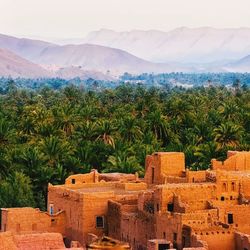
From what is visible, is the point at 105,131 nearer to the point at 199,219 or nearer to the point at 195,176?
the point at 195,176

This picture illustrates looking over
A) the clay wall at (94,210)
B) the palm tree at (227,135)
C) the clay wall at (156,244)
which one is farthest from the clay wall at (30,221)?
the palm tree at (227,135)

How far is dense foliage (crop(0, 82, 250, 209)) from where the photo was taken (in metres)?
59.0

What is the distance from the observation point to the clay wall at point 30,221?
46.3 meters

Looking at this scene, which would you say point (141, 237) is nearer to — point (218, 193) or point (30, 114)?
point (218, 193)

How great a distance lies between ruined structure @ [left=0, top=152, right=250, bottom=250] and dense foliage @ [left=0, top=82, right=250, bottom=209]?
24.7 ft

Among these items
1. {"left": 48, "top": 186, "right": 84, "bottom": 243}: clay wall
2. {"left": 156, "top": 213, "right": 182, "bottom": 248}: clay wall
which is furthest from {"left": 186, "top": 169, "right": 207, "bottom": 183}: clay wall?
{"left": 156, "top": 213, "right": 182, "bottom": 248}: clay wall

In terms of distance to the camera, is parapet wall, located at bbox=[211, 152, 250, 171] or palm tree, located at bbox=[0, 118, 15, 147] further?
palm tree, located at bbox=[0, 118, 15, 147]

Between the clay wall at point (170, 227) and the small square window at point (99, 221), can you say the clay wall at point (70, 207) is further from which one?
the clay wall at point (170, 227)

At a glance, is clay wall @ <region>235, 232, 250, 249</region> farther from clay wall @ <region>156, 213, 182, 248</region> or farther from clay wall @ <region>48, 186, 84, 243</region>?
clay wall @ <region>48, 186, 84, 243</region>

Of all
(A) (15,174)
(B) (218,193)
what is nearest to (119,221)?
(B) (218,193)

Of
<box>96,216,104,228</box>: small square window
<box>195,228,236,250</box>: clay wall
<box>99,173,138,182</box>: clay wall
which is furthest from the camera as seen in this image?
<box>99,173,138,182</box>: clay wall

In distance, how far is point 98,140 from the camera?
232 ft

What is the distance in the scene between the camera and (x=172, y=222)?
39.8 meters

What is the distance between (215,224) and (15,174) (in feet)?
65.1
